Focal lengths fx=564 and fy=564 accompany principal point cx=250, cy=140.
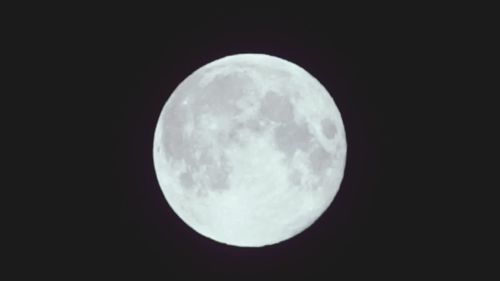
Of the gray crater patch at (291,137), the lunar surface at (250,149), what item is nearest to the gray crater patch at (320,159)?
the lunar surface at (250,149)

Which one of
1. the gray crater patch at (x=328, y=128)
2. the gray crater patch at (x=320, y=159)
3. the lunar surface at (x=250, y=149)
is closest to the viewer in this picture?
the lunar surface at (x=250, y=149)

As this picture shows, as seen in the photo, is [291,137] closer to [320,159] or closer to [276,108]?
[276,108]

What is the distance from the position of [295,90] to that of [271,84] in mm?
275

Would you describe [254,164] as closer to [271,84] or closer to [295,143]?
[295,143]

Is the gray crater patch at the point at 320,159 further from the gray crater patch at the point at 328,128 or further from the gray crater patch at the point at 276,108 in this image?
the gray crater patch at the point at 276,108

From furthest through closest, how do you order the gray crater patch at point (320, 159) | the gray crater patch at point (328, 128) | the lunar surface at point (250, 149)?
1. the gray crater patch at point (328, 128)
2. the gray crater patch at point (320, 159)
3. the lunar surface at point (250, 149)

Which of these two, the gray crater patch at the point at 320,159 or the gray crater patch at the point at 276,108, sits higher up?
the gray crater patch at the point at 276,108

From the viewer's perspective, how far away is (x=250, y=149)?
225 inches

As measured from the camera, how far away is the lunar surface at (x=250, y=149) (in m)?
5.76

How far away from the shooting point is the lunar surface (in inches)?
227

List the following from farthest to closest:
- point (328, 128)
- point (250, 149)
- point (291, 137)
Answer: point (328, 128)
point (291, 137)
point (250, 149)

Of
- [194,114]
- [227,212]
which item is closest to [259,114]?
[194,114]

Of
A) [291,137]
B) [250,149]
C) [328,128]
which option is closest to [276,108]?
[291,137]

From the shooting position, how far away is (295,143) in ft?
19.2
